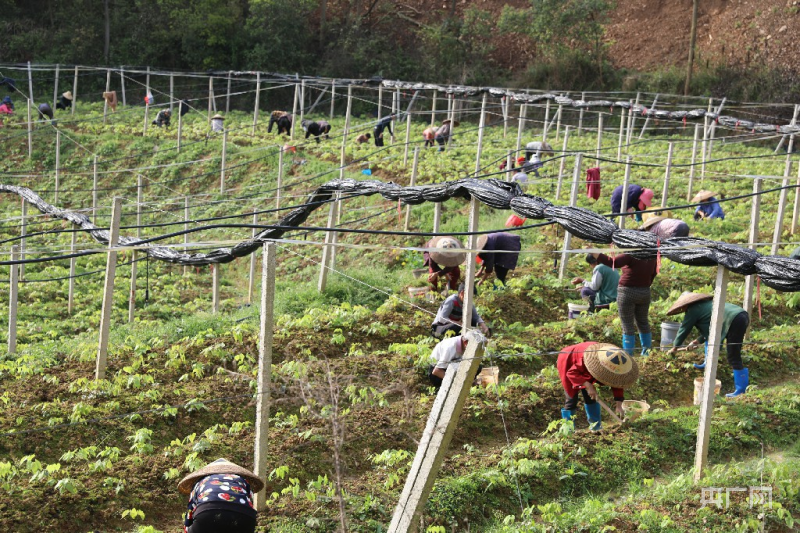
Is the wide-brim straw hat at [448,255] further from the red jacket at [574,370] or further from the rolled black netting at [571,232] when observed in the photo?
the red jacket at [574,370]

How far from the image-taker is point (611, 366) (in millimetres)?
8695

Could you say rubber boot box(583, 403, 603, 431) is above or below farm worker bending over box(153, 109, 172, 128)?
below

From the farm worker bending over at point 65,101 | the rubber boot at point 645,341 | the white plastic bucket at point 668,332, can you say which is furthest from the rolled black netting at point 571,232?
the farm worker bending over at point 65,101

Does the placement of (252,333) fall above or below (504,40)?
below

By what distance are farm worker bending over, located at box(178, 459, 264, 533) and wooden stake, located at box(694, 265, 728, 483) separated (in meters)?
4.33

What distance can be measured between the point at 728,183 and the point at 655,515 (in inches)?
569

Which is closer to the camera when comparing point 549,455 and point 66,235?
point 549,455

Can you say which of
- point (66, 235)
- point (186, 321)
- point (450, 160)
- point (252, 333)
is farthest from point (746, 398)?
point (66, 235)

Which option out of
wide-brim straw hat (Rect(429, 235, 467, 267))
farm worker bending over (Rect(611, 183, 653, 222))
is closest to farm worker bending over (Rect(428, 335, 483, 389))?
wide-brim straw hat (Rect(429, 235, 467, 267))

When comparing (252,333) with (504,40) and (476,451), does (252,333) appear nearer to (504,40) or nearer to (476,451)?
(476,451)

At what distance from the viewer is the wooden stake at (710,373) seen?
811 centimetres

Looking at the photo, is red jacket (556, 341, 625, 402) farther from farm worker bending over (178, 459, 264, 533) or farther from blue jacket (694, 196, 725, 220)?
blue jacket (694, 196, 725, 220)

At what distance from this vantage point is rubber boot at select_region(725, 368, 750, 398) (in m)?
10.4

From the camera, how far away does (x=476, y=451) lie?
29.4 ft
